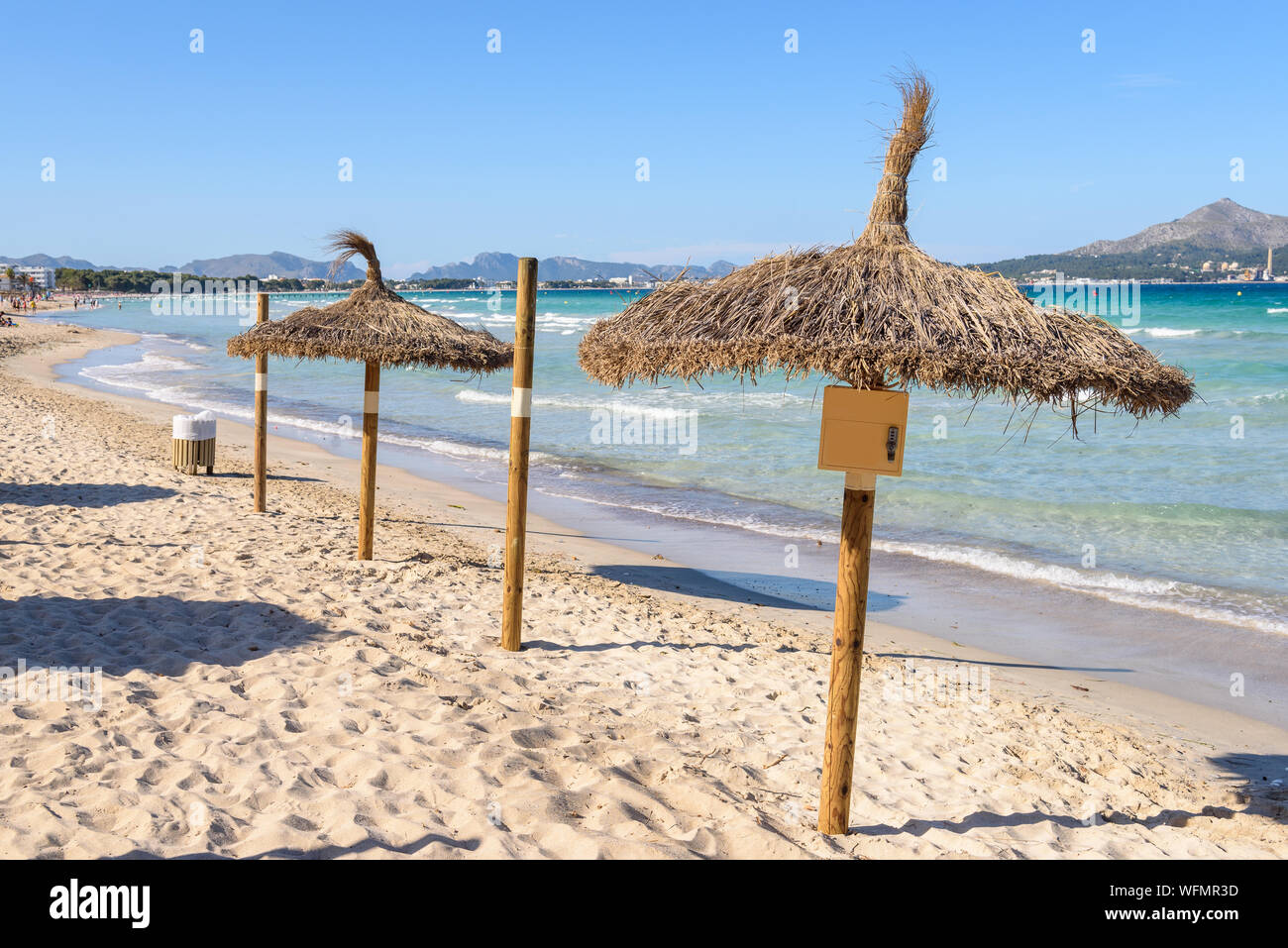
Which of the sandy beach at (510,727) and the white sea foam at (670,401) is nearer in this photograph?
the sandy beach at (510,727)

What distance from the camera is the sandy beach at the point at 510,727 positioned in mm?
3559

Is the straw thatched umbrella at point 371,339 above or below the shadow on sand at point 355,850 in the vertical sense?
above

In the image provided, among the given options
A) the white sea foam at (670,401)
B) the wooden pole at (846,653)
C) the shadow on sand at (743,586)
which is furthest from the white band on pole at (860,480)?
the white sea foam at (670,401)

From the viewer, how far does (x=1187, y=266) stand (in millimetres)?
97750

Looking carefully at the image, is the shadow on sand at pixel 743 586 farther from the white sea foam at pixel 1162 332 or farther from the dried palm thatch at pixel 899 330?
the white sea foam at pixel 1162 332

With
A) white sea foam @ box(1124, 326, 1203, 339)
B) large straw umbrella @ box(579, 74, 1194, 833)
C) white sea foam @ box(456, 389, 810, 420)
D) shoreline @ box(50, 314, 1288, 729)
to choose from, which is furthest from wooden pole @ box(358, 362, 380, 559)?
white sea foam @ box(1124, 326, 1203, 339)

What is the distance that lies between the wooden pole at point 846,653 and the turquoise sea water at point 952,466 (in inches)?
65.4

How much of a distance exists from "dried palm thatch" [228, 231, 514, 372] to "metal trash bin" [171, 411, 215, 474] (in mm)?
4241

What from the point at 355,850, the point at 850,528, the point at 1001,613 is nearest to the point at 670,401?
the point at 1001,613

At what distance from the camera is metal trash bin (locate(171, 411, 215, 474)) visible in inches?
456

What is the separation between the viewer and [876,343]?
3309mm

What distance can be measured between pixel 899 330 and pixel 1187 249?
120m

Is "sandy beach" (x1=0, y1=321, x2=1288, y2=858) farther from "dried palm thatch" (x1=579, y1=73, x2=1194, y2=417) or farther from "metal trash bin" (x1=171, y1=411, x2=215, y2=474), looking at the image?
"metal trash bin" (x1=171, y1=411, x2=215, y2=474)
